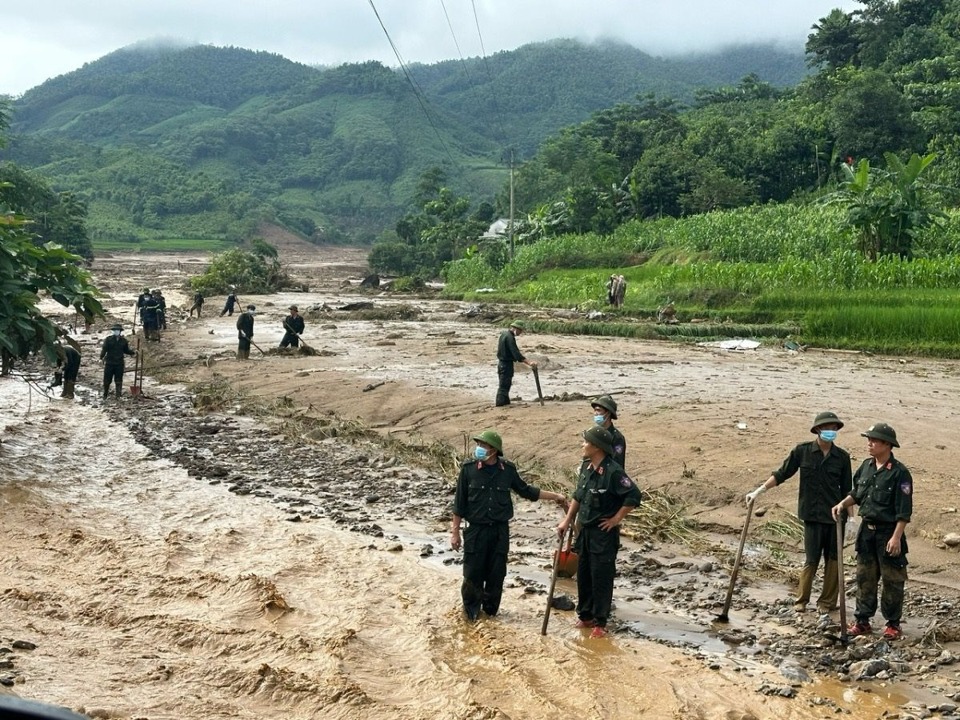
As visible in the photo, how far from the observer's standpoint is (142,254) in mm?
90000

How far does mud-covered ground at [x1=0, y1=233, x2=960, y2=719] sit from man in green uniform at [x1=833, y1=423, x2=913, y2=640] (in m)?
0.27

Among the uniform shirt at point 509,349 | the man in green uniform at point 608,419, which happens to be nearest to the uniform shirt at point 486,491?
the man in green uniform at point 608,419

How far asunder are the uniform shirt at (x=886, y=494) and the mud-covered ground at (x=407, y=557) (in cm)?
93

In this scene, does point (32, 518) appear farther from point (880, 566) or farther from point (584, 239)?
point (584, 239)

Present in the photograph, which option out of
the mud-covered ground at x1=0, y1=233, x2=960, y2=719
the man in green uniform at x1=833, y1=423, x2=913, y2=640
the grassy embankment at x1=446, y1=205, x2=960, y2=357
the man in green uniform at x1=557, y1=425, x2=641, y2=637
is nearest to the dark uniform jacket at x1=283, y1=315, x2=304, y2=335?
the mud-covered ground at x1=0, y1=233, x2=960, y2=719

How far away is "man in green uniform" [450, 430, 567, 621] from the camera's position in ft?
26.8

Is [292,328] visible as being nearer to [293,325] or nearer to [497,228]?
[293,325]

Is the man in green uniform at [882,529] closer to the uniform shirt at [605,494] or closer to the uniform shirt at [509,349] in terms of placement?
the uniform shirt at [605,494]

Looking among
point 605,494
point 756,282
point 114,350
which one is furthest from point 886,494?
point 756,282

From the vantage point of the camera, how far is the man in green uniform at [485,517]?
817 centimetres

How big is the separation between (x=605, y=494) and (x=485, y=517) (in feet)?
3.24

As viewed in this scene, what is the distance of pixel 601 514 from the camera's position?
26.2 ft

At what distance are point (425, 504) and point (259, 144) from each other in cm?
15153

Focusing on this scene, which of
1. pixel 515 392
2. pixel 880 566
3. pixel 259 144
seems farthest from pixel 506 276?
pixel 259 144
